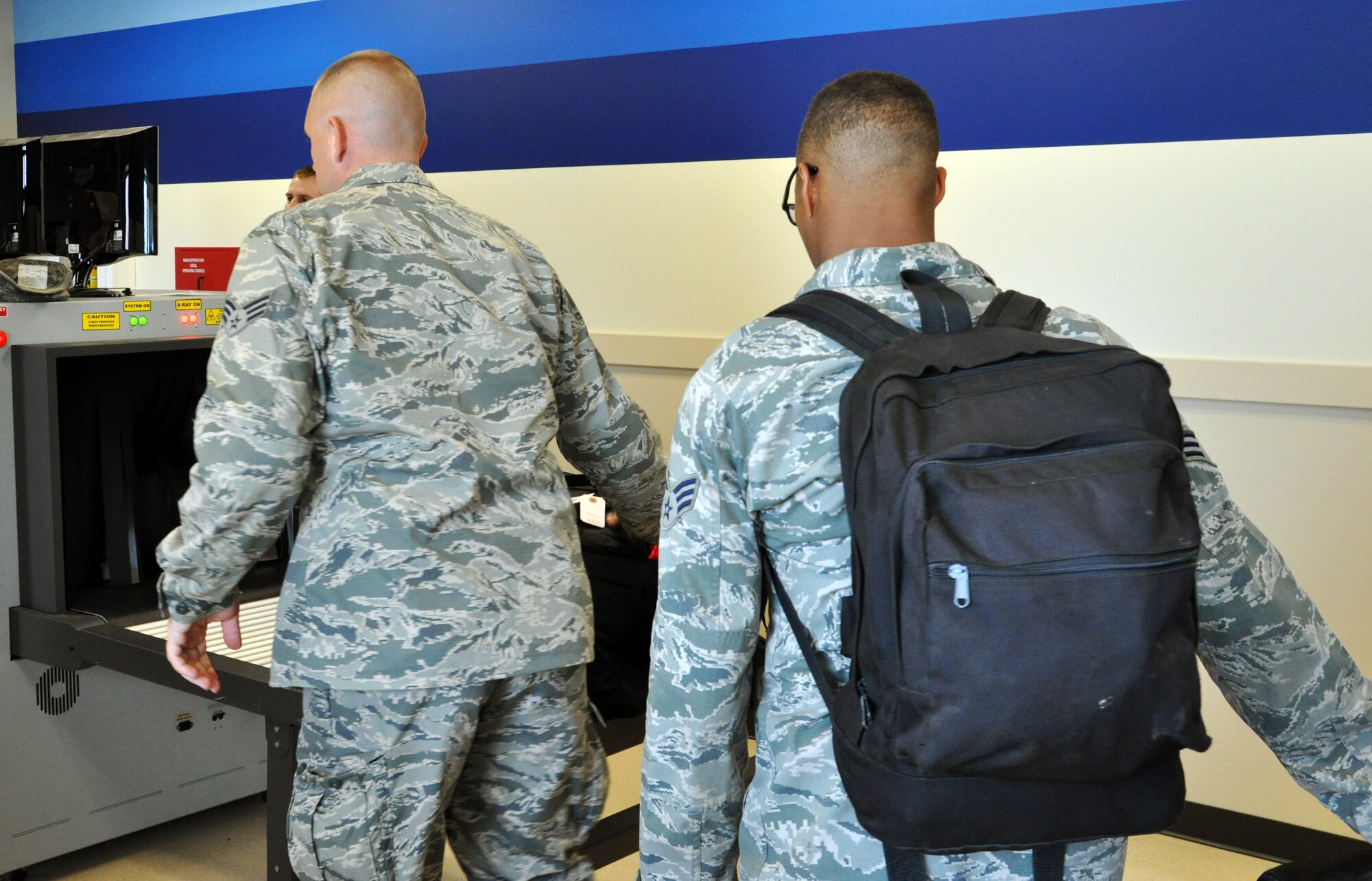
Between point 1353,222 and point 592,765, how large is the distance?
2.04m

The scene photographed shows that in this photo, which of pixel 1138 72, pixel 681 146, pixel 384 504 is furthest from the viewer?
pixel 681 146

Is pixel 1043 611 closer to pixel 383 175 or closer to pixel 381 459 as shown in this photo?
pixel 381 459

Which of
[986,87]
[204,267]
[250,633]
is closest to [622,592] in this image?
[250,633]

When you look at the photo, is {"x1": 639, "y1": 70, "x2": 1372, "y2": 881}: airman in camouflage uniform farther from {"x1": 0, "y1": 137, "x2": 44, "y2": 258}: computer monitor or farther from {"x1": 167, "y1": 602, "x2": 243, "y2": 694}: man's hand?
{"x1": 0, "y1": 137, "x2": 44, "y2": 258}: computer monitor

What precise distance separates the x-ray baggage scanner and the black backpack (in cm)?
150

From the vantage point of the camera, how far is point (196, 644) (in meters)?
1.68

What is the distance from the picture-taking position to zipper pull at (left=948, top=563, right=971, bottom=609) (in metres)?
0.89

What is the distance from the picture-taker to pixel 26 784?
98.4 inches

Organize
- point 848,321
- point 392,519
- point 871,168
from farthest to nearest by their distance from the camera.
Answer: point 392,519 → point 871,168 → point 848,321

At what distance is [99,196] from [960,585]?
2.74 meters

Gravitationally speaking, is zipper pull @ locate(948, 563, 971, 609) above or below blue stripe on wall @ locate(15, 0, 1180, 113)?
below

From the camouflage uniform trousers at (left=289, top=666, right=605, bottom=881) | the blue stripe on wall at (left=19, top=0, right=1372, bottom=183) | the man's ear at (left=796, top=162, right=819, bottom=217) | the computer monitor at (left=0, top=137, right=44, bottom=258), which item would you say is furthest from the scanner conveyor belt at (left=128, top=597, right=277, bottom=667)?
the blue stripe on wall at (left=19, top=0, right=1372, bottom=183)

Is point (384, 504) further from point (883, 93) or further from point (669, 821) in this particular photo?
point (883, 93)

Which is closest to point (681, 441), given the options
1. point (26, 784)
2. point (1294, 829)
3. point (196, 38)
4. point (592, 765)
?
point (592, 765)
